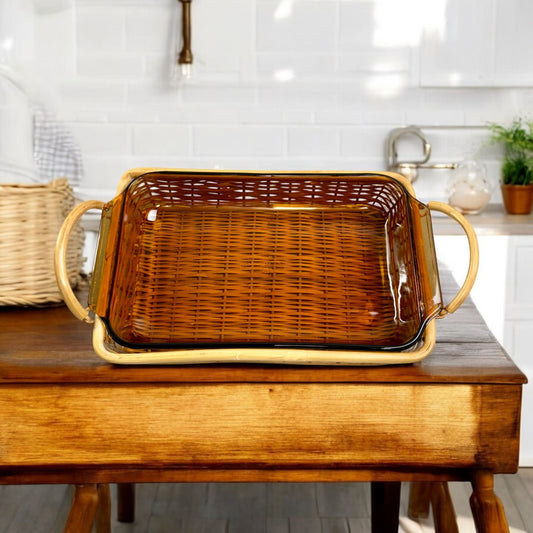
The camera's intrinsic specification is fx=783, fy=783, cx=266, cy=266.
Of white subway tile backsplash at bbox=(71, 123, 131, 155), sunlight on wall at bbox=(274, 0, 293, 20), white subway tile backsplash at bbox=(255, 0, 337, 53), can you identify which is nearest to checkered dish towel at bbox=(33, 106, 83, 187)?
white subway tile backsplash at bbox=(71, 123, 131, 155)

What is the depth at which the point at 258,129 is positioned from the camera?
335cm

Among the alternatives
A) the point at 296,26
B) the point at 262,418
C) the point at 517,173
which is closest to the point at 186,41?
the point at 296,26

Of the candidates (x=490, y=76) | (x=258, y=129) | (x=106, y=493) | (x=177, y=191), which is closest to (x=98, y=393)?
(x=177, y=191)

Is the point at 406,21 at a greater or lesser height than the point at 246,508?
greater

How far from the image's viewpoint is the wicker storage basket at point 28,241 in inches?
56.9

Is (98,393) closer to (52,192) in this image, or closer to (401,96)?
(52,192)

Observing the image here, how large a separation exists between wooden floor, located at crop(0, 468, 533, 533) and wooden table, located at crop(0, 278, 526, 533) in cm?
136

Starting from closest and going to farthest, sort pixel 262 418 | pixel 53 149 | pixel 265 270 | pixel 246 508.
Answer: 1. pixel 262 418
2. pixel 265 270
3. pixel 246 508
4. pixel 53 149

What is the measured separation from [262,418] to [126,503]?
1439 mm

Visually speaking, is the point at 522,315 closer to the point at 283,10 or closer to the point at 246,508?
the point at 246,508

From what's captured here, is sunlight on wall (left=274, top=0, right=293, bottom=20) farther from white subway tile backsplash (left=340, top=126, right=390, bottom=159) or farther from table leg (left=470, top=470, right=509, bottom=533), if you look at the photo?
table leg (left=470, top=470, right=509, bottom=533)

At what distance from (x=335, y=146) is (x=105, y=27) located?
1.09 metres

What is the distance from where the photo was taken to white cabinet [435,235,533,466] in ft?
9.02

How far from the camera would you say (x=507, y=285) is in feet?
9.10
